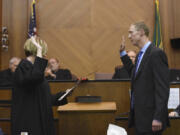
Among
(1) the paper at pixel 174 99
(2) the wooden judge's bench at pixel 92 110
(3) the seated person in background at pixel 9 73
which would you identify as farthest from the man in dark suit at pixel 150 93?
(3) the seated person in background at pixel 9 73

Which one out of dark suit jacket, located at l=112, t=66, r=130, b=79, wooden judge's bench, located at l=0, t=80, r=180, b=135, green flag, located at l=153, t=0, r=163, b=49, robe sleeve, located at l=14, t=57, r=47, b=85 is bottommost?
wooden judge's bench, located at l=0, t=80, r=180, b=135

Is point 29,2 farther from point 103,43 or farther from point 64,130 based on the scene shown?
point 64,130

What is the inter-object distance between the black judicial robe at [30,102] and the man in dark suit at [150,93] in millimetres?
817

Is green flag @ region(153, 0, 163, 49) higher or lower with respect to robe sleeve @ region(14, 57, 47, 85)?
higher

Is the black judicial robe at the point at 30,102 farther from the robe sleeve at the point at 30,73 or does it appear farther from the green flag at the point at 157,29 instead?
the green flag at the point at 157,29

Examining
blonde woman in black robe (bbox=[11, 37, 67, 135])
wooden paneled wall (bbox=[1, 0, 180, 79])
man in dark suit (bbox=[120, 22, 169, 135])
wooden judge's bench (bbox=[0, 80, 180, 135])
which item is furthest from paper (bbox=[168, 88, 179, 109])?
wooden paneled wall (bbox=[1, 0, 180, 79])

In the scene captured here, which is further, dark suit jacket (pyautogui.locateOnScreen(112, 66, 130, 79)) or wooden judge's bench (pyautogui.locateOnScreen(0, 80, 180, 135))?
dark suit jacket (pyautogui.locateOnScreen(112, 66, 130, 79))

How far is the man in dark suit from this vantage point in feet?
7.16

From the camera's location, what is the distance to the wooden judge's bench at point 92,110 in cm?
306

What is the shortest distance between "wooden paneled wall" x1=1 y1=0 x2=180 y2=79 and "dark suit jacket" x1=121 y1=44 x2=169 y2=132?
15.5 ft

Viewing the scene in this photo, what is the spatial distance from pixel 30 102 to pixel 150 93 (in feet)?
3.48

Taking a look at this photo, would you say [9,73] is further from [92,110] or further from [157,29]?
[157,29]

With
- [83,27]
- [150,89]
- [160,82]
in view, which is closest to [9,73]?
[83,27]

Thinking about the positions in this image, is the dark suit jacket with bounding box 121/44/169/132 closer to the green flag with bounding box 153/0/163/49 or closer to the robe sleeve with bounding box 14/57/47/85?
the robe sleeve with bounding box 14/57/47/85
